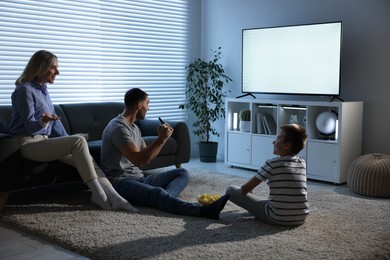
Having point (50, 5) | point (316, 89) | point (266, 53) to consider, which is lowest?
point (316, 89)

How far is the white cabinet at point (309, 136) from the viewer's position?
4621mm

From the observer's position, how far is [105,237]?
285 cm

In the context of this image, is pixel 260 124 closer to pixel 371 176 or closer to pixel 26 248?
pixel 371 176

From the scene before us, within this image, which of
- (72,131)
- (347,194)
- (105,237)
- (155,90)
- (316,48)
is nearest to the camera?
(105,237)

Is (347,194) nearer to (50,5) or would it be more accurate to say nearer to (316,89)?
(316,89)

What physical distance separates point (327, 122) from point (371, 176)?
0.79 m

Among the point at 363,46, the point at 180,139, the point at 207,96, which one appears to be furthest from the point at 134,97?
the point at 207,96

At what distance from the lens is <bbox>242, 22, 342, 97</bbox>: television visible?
15.7 feet

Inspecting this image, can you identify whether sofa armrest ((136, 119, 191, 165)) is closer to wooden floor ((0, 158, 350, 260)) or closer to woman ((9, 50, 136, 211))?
woman ((9, 50, 136, 211))

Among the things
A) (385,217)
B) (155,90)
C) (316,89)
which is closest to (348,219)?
(385,217)

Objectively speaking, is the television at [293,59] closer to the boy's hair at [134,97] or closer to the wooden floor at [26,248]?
the boy's hair at [134,97]

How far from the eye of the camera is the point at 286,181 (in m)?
3.02

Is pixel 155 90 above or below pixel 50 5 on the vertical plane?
below

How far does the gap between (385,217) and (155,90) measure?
334 centimetres
